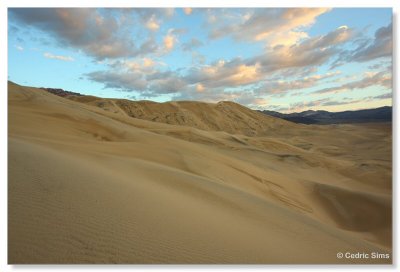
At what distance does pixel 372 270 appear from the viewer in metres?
3.85

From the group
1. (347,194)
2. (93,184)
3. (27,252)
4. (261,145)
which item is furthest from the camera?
(261,145)

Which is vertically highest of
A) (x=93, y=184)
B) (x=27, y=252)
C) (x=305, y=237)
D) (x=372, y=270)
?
(x=93, y=184)

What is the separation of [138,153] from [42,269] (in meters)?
4.90

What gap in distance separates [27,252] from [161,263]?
3.39ft

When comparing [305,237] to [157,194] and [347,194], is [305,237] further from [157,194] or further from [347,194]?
[347,194]
